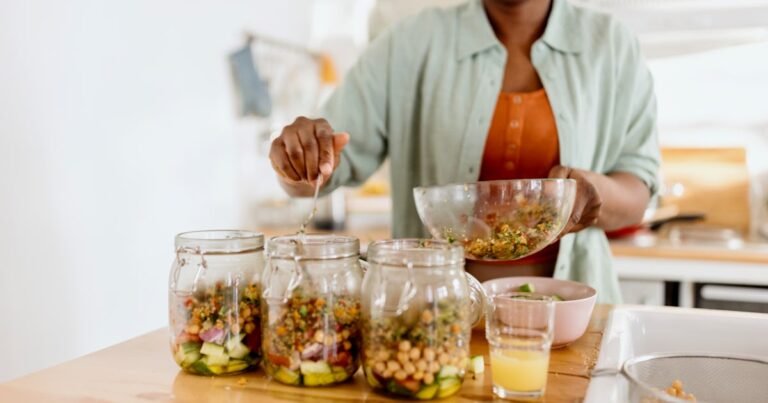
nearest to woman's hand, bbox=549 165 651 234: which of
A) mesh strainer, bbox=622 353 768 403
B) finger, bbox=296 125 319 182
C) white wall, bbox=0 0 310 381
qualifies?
mesh strainer, bbox=622 353 768 403

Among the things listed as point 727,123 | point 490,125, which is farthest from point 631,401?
point 727,123

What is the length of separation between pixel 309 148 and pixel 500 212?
0.90ft

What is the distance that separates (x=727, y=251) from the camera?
201 centimetres

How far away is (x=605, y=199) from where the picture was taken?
1.09 m

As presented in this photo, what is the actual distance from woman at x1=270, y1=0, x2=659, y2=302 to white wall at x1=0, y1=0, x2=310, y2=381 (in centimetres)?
70

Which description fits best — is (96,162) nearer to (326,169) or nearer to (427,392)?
(326,169)

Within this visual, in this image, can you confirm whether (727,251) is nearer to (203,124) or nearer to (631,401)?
(631,401)

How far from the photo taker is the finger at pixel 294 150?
87cm

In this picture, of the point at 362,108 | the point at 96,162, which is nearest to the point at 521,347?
the point at 362,108

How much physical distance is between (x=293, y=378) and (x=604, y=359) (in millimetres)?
371

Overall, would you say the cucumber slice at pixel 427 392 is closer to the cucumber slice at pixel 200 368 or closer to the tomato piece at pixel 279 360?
the tomato piece at pixel 279 360

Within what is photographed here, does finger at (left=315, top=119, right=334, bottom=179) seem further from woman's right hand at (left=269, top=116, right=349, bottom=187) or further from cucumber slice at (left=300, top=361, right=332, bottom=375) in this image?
cucumber slice at (left=300, top=361, right=332, bottom=375)

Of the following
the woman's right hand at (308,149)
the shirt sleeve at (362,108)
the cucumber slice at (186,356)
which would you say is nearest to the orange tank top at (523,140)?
the shirt sleeve at (362,108)

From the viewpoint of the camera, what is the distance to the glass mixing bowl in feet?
2.80
